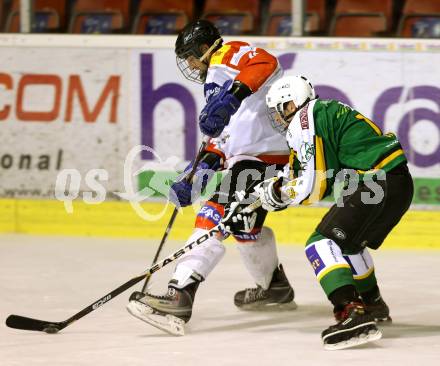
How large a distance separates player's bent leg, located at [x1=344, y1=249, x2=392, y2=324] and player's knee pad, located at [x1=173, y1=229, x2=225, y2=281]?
512 millimetres

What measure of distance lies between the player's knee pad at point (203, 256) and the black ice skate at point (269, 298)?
46 centimetres

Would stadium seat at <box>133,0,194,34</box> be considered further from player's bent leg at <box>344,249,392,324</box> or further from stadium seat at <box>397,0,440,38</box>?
player's bent leg at <box>344,249,392,324</box>

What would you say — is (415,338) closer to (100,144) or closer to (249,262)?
(249,262)

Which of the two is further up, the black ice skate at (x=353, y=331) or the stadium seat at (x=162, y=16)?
the stadium seat at (x=162, y=16)

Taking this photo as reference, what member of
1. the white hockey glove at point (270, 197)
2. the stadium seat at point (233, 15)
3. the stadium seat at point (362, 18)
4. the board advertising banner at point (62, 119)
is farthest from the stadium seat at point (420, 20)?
the white hockey glove at point (270, 197)

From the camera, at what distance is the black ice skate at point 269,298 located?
17.0ft

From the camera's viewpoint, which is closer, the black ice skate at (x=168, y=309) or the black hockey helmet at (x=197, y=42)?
the black ice skate at (x=168, y=309)

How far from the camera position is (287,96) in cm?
441

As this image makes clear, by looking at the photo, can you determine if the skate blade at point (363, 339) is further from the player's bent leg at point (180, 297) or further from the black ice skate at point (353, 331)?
the player's bent leg at point (180, 297)

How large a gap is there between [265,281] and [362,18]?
2571 mm

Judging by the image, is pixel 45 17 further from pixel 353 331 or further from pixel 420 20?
pixel 353 331

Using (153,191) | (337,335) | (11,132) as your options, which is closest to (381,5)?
(153,191)

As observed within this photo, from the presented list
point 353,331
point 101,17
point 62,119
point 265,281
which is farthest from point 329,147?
point 101,17

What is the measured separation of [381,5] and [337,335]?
350cm
